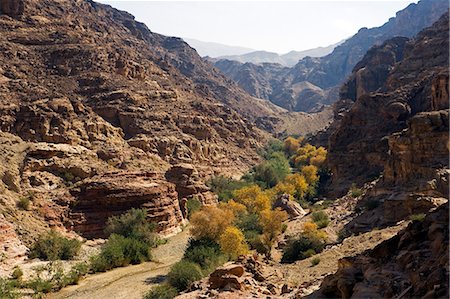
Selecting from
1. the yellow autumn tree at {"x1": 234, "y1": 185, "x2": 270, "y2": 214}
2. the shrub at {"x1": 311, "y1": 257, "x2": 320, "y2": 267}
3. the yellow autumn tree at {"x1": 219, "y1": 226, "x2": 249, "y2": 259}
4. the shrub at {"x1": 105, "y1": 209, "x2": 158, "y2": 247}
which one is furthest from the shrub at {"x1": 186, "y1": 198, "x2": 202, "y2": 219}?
the shrub at {"x1": 311, "y1": 257, "x2": 320, "y2": 267}

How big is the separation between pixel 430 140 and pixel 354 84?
61342mm

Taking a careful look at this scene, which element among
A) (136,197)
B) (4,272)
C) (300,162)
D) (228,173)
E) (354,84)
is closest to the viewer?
(4,272)

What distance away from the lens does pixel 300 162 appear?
6669cm

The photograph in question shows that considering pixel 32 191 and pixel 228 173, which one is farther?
pixel 228 173

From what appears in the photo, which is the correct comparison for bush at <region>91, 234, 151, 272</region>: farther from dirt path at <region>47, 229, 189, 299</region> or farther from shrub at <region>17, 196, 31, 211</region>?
shrub at <region>17, 196, 31, 211</region>

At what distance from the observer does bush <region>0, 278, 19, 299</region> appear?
2005 centimetres

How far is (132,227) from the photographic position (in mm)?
30984

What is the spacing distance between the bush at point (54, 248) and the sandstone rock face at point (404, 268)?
19.6 m

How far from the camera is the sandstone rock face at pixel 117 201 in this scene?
1264 inches

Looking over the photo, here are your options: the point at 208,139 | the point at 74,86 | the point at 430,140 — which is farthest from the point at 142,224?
the point at 208,139

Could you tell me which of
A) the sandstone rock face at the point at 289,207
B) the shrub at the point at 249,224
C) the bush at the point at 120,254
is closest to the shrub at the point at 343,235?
the shrub at the point at 249,224

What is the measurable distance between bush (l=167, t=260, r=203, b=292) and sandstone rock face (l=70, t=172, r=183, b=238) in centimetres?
1296

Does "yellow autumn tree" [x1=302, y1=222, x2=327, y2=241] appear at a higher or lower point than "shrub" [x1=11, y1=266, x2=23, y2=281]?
higher

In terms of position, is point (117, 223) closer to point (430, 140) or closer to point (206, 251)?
point (206, 251)
